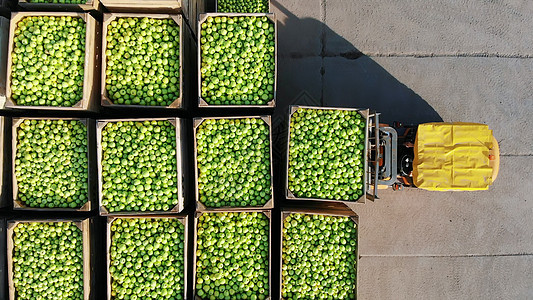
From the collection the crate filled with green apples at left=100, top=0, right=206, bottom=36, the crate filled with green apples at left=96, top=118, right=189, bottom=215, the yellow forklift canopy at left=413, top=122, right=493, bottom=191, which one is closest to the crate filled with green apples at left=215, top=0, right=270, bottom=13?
the crate filled with green apples at left=100, top=0, right=206, bottom=36

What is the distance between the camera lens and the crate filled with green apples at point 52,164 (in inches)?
151

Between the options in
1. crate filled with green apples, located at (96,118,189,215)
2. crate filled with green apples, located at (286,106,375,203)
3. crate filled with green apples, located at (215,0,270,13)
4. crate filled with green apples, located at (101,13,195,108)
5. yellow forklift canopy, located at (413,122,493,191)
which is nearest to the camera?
crate filled with green apples, located at (96,118,189,215)

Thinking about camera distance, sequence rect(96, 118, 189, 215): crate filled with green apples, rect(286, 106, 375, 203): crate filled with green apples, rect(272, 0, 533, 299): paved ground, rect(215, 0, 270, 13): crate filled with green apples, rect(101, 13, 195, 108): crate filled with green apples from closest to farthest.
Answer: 1. rect(96, 118, 189, 215): crate filled with green apples
2. rect(101, 13, 195, 108): crate filled with green apples
3. rect(286, 106, 375, 203): crate filled with green apples
4. rect(215, 0, 270, 13): crate filled with green apples
5. rect(272, 0, 533, 299): paved ground

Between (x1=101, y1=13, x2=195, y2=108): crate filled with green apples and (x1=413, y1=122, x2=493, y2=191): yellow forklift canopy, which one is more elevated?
(x1=101, y1=13, x2=195, y2=108): crate filled with green apples

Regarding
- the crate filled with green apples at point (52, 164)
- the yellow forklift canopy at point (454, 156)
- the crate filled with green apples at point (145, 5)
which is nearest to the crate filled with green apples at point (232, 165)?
the crate filled with green apples at point (52, 164)

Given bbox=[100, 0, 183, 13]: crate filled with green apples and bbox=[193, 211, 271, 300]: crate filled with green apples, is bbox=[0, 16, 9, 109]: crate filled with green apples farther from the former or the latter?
bbox=[193, 211, 271, 300]: crate filled with green apples

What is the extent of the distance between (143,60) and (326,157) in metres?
2.49

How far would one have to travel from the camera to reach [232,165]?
153 inches

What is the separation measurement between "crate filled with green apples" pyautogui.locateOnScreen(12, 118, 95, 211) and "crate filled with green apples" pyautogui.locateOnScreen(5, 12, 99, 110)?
0.80ft

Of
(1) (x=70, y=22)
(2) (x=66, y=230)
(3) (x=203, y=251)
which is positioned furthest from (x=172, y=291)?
(1) (x=70, y=22)

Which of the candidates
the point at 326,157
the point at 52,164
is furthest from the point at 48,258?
the point at 326,157

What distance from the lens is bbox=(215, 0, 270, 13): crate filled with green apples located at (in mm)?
4535

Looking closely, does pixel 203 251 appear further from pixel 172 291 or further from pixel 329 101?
pixel 329 101

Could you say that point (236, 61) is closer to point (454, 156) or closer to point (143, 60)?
point (143, 60)
